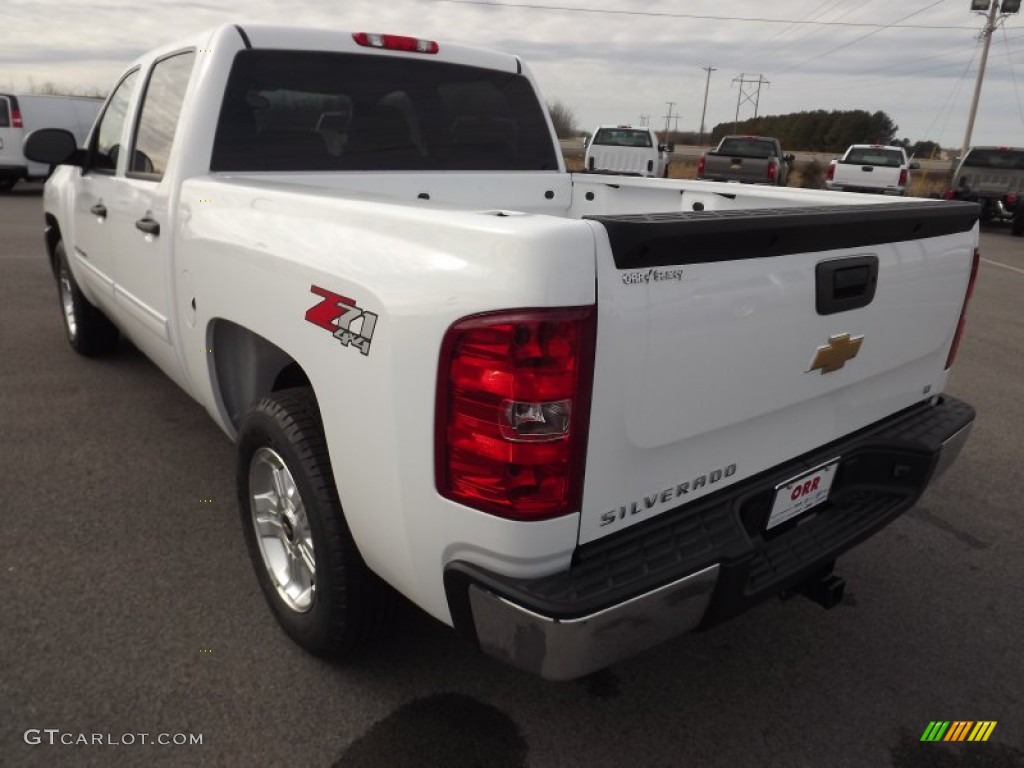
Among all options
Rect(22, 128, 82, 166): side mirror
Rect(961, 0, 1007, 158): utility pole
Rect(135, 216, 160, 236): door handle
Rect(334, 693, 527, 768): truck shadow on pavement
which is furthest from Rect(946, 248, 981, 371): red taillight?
Rect(961, 0, 1007, 158): utility pole

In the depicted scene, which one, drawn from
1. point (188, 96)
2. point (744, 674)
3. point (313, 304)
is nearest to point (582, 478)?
point (313, 304)

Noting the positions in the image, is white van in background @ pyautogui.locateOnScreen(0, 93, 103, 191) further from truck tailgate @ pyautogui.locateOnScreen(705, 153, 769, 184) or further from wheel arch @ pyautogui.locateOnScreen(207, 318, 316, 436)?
wheel arch @ pyautogui.locateOnScreen(207, 318, 316, 436)

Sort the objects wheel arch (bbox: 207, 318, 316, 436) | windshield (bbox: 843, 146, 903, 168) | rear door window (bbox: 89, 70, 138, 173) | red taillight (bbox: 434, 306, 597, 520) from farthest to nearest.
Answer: windshield (bbox: 843, 146, 903, 168)
rear door window (bbox: 89, 70, 138, 173)
wheel arch (bbox: 207, 318, 316, 436)
red taillight (bbox: 434, 306, 597, 520)

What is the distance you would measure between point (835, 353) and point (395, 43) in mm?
2374

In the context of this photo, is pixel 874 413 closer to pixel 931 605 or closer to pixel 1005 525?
pixel 931 605

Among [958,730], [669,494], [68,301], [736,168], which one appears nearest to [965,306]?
[958,730]

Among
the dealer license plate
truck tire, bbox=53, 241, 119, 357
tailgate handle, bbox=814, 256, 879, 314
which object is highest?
tailgate handle, bbox=814, 256, 879, 314

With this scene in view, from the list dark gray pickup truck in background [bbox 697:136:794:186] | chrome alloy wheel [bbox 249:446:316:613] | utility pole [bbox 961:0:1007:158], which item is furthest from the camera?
utility pole [bbox 961:0:1007:158]

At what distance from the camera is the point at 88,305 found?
5.10 meters

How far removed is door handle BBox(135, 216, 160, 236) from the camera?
9.70ft

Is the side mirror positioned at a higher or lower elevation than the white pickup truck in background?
higher

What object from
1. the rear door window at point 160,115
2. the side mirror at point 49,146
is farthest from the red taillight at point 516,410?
the side mirror at point 49,146

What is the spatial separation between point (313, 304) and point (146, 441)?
8.37ft

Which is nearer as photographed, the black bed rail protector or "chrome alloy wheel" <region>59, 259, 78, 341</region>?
the black bed rail protector
